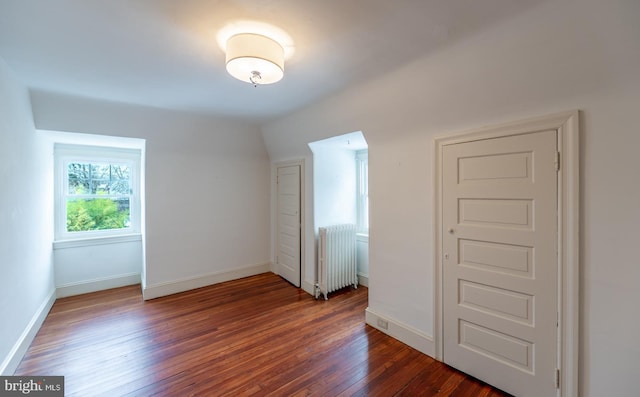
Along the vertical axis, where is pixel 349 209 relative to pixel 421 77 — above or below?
below

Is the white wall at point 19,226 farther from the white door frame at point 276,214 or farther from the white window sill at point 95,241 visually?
the white door frame at point 276,214

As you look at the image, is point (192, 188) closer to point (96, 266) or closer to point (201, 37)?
point (96, 266)

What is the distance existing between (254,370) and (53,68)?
292 centimetres

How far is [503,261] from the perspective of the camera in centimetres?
182

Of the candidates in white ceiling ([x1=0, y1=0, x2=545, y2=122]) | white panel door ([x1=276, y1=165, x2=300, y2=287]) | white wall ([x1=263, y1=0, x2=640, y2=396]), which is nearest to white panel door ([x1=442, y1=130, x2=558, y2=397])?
white wall ([x1=263, y1=0, x2=640, y2=396])

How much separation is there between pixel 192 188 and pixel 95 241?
1.61m

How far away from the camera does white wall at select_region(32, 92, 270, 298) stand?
297 cm

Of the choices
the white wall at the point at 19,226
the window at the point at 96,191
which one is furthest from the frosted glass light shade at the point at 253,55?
the window at the point at 96,191

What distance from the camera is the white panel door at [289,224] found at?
383cm

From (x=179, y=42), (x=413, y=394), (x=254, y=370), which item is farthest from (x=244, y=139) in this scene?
(x=413, y=394)

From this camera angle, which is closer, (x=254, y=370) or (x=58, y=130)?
(x=254, y=370)

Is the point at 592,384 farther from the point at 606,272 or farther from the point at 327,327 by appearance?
the point at 327,327

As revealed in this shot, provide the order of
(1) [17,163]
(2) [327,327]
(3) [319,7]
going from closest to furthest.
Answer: (3) [319,7] → (1) [17,163] → (2) [327,327]

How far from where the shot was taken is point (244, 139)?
13.1 feet
